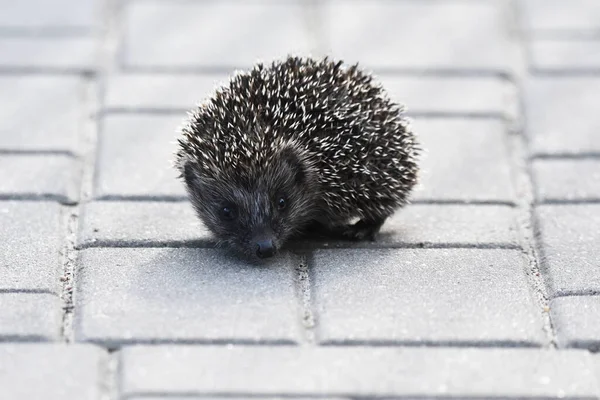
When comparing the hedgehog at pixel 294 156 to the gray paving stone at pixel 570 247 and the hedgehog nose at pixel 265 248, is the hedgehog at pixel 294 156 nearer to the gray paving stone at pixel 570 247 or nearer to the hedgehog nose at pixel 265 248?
the hedgehog nose at pixel 265 248

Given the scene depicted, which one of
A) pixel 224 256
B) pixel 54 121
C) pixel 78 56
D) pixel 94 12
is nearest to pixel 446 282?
pixel 224 256

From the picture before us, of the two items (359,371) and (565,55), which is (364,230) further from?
(565,55)

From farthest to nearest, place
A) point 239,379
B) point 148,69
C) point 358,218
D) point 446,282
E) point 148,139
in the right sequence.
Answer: point 148,69 < point 148,139 < point 358,218 < point 446,282 < point 239,379

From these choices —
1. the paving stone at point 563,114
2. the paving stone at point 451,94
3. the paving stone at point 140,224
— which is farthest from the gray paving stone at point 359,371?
the paving stone at point 451,94

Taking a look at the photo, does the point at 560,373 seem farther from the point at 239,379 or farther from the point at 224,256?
the point at 224,256

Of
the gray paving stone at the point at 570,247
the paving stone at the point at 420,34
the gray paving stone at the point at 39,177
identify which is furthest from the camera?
the paving stone at the point at 420,34

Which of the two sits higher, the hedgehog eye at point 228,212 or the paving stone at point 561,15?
the paving stone at point 561,15
